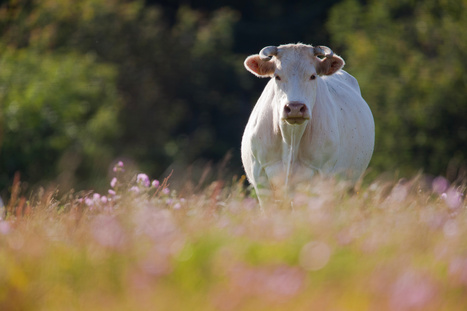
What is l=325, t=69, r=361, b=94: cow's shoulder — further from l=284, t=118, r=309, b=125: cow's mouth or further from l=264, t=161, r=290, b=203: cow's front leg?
l=284, t=118, r=309, b=125: cow's mouth

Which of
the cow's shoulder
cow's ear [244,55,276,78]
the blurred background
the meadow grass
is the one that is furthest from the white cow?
the blurred background

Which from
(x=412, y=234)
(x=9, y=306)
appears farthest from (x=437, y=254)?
(x=9, y=306)

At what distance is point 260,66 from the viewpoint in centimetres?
803

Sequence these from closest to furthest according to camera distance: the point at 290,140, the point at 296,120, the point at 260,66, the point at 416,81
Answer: the point at 296,120 < the point at 290,140 < the point at 260,66 < the point at 416,81

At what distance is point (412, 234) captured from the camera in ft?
15.3

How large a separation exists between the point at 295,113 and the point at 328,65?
3.83 feet

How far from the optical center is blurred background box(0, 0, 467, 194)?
86.1 feet

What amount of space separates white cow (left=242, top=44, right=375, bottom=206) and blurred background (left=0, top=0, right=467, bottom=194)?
1452 centimetres

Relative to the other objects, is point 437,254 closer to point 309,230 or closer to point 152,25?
point 309,230

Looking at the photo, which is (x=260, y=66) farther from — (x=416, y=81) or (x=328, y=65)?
(x=416, y=81)

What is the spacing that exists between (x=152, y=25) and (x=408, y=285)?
3120 centimetres

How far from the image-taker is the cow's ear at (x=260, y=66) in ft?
26.2

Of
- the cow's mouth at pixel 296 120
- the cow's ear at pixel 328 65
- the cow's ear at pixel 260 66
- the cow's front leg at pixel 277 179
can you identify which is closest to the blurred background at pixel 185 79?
the cow's ear at pixel 260 66

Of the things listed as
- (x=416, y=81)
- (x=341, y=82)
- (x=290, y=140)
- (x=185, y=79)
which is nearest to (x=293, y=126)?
(x=290, y=140)
